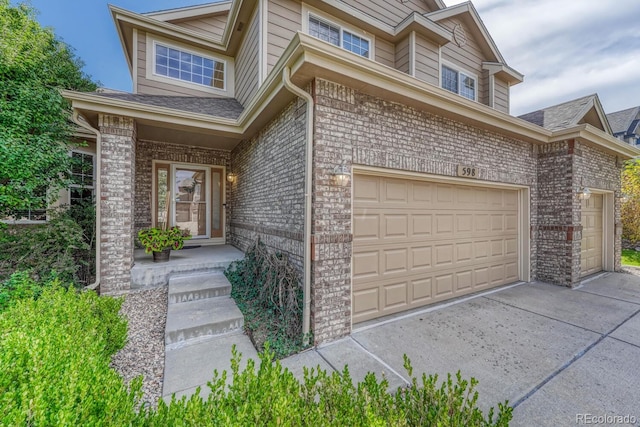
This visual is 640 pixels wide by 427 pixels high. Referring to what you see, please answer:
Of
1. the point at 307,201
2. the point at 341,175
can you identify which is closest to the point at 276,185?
the point at 307,201

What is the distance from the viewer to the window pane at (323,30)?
5.95 meters

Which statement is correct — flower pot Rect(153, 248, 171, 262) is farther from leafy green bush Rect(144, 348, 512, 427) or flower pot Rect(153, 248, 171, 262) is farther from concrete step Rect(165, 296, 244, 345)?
leafy green bush Rect(144, 348, 512, 427)

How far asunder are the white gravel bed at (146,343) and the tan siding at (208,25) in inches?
286

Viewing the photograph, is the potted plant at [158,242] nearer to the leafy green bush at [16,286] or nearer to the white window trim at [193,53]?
the leafy green bush at [16,286]

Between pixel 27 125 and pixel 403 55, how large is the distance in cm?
816

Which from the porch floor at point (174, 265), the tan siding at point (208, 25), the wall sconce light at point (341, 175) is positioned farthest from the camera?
the tan siding at point (208, 25)

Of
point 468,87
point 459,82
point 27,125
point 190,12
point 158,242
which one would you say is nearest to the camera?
point 27,125

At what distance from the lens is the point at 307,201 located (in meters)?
3.47

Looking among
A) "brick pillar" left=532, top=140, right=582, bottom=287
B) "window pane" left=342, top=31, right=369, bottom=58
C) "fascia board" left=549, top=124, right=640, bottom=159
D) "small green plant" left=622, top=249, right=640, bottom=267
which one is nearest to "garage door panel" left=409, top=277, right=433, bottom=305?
"brick pillar" left=532, top=140, right=582, bottom=287

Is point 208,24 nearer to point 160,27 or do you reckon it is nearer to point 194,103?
point 160,27

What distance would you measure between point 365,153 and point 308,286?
202 centimetres

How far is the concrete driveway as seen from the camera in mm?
2512

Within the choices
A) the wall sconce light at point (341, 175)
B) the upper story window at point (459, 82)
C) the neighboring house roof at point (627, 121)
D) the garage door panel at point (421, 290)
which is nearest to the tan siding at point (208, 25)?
the upper story window at point (459, 82)

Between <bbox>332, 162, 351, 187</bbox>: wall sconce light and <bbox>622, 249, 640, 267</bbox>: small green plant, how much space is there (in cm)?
1142
